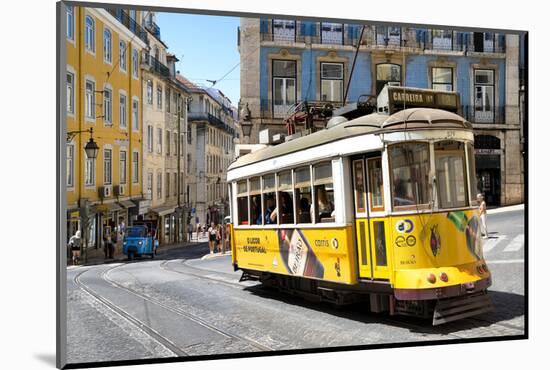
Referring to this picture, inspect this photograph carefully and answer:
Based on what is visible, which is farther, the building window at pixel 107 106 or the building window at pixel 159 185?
the building window at pixel 159 185

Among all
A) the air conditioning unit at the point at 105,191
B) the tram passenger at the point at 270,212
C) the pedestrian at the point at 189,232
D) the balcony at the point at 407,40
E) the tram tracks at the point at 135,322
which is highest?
the balcony at the point at 407,40

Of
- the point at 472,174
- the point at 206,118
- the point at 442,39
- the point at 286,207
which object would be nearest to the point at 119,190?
the point at 206,118

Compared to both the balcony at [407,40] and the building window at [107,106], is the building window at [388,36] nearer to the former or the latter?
the balcony at [407,40]

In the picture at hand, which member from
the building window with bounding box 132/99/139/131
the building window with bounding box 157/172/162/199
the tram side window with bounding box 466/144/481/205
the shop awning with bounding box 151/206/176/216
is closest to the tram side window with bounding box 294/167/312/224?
the shop awning with bounding box 151/206/176/216

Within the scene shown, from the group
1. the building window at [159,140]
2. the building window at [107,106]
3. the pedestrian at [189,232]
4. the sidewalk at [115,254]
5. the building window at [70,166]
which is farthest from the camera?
the pedestrian at [189,232]

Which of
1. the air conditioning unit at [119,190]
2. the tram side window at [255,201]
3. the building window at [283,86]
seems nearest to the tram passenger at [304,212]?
the tram side window at [255,201]

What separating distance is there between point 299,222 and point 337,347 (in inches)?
57.7

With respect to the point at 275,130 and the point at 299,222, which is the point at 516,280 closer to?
the point at 299,222

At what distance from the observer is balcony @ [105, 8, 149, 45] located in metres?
6.80

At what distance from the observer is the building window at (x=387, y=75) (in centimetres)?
765

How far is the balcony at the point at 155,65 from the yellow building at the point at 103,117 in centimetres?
9

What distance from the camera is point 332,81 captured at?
7.91 m

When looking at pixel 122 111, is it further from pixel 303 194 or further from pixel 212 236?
pixel 303 194

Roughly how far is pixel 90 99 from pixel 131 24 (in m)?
0.91
